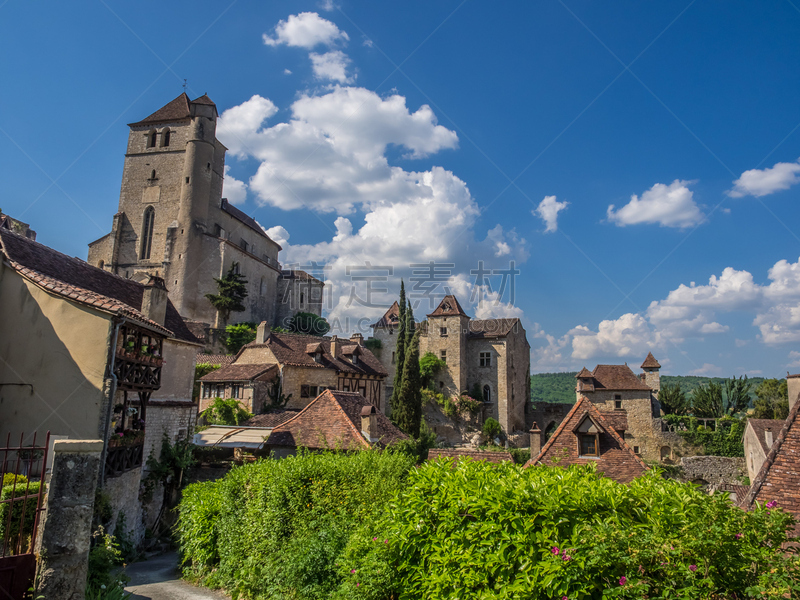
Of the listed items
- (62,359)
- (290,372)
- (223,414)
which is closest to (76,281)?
(62,359)

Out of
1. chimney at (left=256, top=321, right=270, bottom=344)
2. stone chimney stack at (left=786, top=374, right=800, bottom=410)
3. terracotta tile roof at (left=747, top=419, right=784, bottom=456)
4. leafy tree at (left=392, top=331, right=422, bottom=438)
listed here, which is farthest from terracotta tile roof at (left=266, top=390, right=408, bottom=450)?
terracotta tile roof at (left=747, top=419, right=784, bottom=456)

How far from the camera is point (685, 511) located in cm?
466

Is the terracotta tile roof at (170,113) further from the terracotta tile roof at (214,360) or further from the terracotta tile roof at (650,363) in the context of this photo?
the terracotta tile roof at (650,363)

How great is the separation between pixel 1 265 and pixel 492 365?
43692 millimetres

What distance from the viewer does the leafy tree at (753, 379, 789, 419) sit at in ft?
130

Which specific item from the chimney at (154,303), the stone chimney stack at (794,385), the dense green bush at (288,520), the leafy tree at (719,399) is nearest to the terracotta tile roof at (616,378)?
the leafy tree at (719,399)

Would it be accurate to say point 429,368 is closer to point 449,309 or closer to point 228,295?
point 449,309

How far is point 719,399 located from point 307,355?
38943mm

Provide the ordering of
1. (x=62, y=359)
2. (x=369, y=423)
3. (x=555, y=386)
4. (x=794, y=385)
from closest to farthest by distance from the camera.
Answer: (x=62, y=359)
(x=794, y=385)
(x=369, y=423)
(x=555, y=386)

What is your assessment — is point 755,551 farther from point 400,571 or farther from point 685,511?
point 400,571

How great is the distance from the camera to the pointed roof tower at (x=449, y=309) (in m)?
51.0

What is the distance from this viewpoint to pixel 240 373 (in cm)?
3198

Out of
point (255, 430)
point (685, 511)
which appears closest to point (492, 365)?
point (255, 430)

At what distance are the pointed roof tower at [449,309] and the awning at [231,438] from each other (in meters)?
31.2
